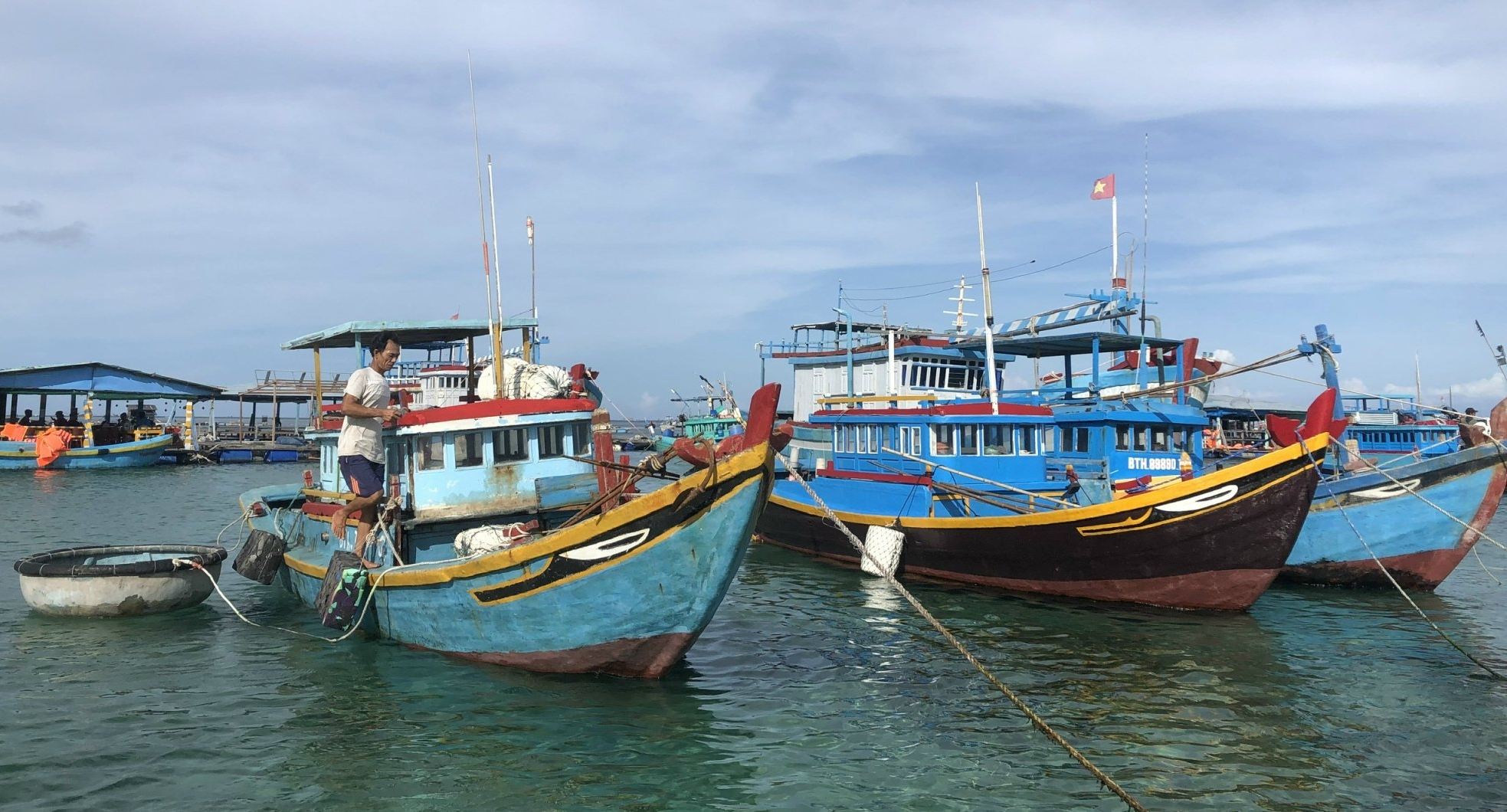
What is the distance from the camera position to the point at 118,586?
1405 centimetres

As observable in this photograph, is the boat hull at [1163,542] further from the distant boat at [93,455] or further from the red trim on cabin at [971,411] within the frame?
the distant boat at [93,455]

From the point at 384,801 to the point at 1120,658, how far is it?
9171 mm

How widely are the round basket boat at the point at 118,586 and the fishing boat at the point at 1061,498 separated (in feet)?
31.7

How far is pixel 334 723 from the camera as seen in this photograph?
9531 mm

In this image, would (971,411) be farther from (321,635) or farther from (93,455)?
(93,455)

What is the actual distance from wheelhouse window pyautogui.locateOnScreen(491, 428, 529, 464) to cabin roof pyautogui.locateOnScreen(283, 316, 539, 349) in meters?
2.11

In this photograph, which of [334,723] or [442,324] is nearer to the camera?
[334,723]

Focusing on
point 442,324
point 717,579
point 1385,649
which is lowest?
point 1385,649

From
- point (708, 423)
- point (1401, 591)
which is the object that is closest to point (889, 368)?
point (1401, 591)

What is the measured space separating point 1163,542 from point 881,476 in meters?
7.22

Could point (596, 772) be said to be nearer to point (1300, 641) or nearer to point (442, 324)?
point (442, 324)

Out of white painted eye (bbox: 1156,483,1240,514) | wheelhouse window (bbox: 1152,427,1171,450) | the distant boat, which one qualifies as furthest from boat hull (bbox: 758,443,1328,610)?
the distant boat

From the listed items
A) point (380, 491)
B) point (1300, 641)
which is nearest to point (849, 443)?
point (1300, 641)

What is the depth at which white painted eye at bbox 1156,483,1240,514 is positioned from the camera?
47.2 feet
